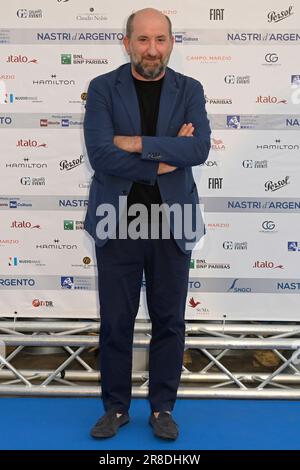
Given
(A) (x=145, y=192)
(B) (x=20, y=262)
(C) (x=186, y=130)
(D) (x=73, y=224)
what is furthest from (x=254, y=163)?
(B) (x=20, y=262)

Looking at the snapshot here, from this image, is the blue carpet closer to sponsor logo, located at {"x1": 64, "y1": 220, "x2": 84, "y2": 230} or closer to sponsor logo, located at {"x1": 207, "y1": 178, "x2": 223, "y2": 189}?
sponsor logo, located at {"x1": 64, "y1": 220, "x2": 84, "y2": 230}

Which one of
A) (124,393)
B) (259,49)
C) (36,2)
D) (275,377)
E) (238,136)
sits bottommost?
(275,377)

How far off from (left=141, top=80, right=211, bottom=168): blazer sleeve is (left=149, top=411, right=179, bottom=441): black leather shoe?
4.05 ft

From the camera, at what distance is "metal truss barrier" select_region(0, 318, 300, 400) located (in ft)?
11.2

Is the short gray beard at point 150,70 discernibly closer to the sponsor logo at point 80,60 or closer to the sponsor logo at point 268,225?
the sponsor logo at point 80,60

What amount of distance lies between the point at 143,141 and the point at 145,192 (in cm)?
26

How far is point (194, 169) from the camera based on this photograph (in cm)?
354

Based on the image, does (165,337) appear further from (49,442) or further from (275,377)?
(275,377)

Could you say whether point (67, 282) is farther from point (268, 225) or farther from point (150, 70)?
point (150, 70)

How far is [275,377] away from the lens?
3.71m

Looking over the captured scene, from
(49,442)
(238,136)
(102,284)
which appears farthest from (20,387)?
(238,136)

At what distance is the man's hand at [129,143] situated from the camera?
2.62 meters

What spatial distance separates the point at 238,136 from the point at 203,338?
4.02 ft

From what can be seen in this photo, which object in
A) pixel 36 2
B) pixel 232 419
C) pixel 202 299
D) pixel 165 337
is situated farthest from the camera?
pixel 202 299
